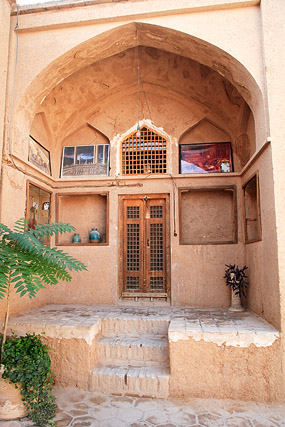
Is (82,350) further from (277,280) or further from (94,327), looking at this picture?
(277,280)

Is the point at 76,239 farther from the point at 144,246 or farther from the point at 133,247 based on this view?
the point at 144,246

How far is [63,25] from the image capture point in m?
5.78

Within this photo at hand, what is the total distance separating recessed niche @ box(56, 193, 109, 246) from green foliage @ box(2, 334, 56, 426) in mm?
3715

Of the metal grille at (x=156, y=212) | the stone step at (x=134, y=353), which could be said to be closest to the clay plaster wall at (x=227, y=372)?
the stone step at (x=134, y=353)

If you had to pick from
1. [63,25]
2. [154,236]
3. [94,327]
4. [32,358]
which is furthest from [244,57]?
[32,358]

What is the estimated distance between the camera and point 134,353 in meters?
4.93

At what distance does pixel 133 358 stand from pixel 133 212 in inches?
134

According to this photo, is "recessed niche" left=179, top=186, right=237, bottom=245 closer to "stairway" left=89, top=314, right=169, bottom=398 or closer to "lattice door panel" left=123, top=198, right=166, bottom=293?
"lattice door panel" left=123, top=198, right=166, bottom=293

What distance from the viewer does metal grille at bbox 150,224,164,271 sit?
7.28 metres

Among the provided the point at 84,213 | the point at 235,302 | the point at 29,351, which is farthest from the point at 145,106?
the point at 29,351

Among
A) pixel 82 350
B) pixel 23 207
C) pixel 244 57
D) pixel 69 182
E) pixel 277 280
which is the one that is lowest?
pixel 82 350

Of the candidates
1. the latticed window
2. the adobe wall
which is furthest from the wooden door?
the latticed window

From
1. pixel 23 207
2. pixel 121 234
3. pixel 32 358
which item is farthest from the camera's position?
pixel 121 234

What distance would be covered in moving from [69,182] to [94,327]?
3734mm
